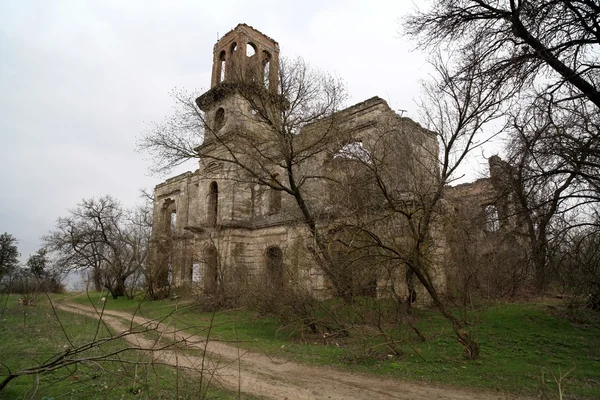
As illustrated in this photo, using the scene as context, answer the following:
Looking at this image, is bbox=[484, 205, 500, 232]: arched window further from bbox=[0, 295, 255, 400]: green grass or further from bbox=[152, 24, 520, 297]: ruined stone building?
bbox=[0, 295, 255, 400]: green grass

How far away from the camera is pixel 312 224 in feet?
47.3

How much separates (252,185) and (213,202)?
375 inches

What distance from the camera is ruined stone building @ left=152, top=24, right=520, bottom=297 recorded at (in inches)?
507

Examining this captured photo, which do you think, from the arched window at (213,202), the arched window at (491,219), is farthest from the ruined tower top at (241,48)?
the arched window at (491,219)

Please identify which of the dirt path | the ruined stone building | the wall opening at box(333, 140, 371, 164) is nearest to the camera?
the dirt path

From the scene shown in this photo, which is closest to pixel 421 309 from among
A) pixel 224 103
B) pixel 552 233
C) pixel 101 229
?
pixel 552 233

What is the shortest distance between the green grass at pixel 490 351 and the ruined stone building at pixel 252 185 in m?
1.89

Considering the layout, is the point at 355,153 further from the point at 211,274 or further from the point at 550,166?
the point at 211,274

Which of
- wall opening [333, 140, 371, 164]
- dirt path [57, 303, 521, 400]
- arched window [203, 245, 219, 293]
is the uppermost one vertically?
wall opening [333, 140, 371, 164]

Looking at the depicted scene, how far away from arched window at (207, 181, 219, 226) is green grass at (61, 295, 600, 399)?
13618 millimetres

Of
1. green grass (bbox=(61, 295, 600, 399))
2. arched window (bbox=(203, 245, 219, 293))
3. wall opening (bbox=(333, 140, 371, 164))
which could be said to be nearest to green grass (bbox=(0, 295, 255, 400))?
green grass (bbox=(61, 295, 600, 399))

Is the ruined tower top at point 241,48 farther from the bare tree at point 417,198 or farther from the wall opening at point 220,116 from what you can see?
the bare tree at point 417,198

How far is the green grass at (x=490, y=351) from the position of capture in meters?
7.41

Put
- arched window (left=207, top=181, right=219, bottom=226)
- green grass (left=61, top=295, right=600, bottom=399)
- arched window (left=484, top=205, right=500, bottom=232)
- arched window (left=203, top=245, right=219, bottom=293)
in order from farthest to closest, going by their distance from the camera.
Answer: arched window (left=207, top=181, right=219, bottom=226) → arched window (left=203, top=245, right=219, bottom=293) → arched window (left=484, top=205, right=500, bottom=232) → green grass (left=61, top=295, right=600, bottom=399)
